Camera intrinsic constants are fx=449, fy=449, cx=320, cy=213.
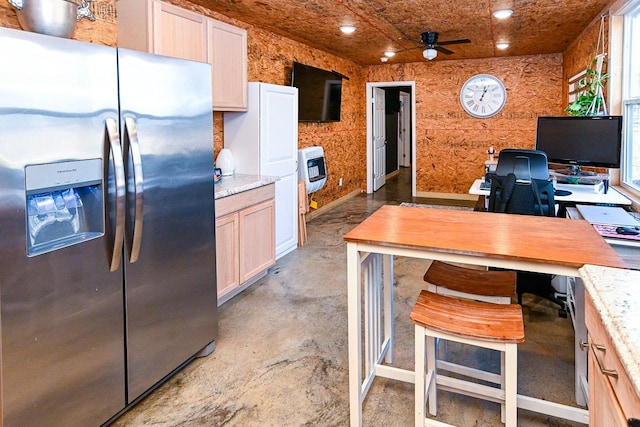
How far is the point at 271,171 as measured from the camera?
14.1ft

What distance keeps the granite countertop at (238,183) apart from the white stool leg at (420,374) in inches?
69.3

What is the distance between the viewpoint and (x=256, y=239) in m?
3.72

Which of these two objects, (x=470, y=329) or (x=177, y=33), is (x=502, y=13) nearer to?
(x=177, y=33)

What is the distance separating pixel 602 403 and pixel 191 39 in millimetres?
3133

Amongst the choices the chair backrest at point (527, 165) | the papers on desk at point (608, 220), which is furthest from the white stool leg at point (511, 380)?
the chair backrest at point (527, 165)

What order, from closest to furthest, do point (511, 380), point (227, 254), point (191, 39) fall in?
point (511, 380), point (191, 39), point (227, 254)

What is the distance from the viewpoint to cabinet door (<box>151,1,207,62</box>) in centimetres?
291

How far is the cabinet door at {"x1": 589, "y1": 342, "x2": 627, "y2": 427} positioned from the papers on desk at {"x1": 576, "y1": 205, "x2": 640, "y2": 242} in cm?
121

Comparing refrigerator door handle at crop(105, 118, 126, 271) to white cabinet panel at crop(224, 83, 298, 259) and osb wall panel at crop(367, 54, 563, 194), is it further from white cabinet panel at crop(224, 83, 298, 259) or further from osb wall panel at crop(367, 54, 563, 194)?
osb wall panel at crop(367, 54, 563, 194)

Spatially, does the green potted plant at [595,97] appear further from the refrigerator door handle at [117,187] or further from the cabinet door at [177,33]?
the refrigerator door handle at [117,187]

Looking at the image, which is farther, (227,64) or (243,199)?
(227,64)

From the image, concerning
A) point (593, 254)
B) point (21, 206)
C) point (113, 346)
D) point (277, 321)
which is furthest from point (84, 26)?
point (593, 254)

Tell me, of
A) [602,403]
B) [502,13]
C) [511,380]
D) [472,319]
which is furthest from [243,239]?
[502,13]

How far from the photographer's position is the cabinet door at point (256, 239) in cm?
351
